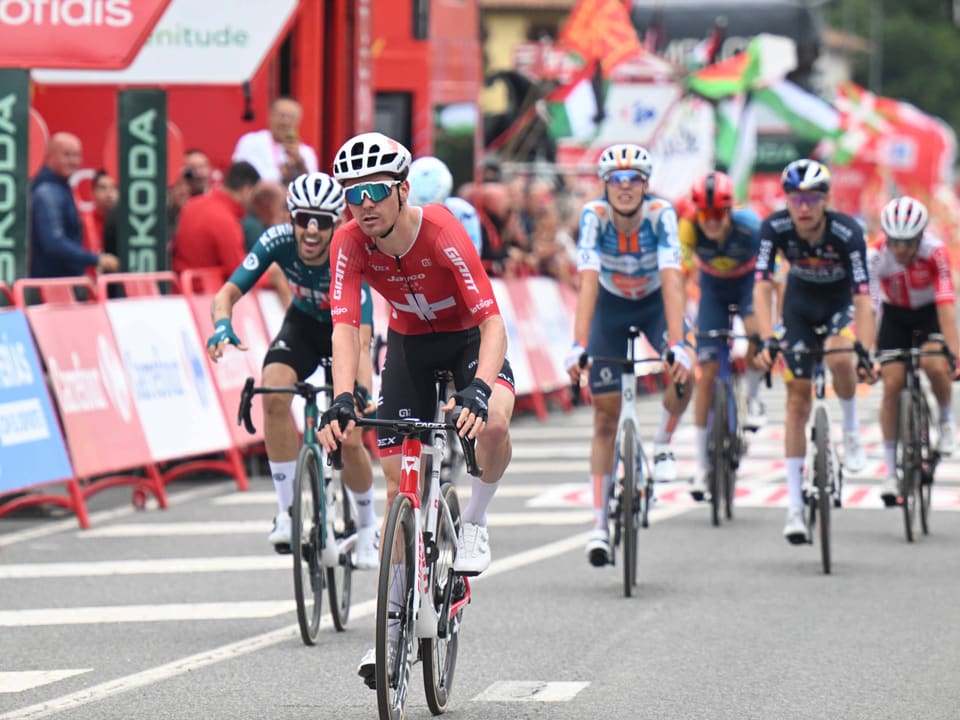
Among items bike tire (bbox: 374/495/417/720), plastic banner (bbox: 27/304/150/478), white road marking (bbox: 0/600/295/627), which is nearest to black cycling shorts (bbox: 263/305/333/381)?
white road marking (bbox: 0/600/295/627)

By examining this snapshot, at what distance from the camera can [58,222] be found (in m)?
15.1

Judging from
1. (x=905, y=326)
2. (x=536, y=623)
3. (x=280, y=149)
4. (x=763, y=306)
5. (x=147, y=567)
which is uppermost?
(x=280, y=149)

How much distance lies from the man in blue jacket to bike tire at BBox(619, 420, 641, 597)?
549 cm

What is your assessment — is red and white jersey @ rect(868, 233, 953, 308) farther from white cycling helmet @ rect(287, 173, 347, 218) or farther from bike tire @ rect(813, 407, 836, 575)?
white cycling helmet @ rect(287, 173, 347, 218)

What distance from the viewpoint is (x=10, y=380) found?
1279 centimetres

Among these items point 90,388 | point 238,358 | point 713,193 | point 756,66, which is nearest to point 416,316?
point 713,193

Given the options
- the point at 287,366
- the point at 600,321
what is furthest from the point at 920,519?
the point at 287,366

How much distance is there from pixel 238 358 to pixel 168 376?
123 cm

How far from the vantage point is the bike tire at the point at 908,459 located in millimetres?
12594

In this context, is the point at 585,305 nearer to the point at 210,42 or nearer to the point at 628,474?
the point at 628,474

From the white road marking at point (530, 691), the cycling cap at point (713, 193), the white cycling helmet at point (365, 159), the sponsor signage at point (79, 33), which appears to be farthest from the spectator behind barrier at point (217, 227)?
the white cycling helmet at point (365, 159)

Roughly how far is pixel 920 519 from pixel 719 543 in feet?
4.55

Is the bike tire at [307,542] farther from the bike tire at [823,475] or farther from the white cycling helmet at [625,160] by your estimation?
the bike tire at [823,475]

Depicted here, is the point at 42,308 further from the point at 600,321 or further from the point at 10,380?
the point at 600,321
